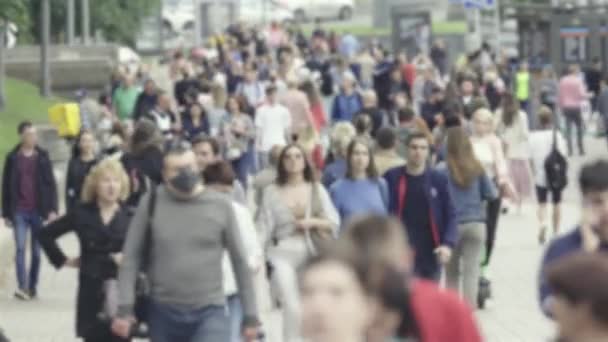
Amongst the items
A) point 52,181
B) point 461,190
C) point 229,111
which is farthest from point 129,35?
point 461,190

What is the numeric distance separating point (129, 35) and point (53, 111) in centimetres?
3196

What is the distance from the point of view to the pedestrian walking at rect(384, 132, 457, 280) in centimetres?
1524

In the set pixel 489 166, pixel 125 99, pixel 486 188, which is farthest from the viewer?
pixel 125 99

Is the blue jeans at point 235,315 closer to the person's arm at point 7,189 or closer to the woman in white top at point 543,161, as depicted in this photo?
the person's arm at point 7,189

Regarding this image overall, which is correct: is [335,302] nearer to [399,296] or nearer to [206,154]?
[399,296]

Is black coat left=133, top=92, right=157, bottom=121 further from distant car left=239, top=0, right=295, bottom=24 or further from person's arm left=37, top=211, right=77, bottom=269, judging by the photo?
distant car left=239, top=0, right=295, bottom=24

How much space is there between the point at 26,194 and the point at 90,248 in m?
7.73

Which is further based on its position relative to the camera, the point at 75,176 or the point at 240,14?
the point at 240,14

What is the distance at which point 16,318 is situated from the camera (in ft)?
62.6

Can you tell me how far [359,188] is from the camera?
15211 millimetres

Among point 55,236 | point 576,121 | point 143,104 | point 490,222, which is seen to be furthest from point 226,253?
point 576,121

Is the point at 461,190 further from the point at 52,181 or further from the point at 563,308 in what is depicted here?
the point at 563,308

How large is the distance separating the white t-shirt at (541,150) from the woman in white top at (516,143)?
2.09 metres

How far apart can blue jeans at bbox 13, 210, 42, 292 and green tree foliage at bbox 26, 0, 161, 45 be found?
114 feet
